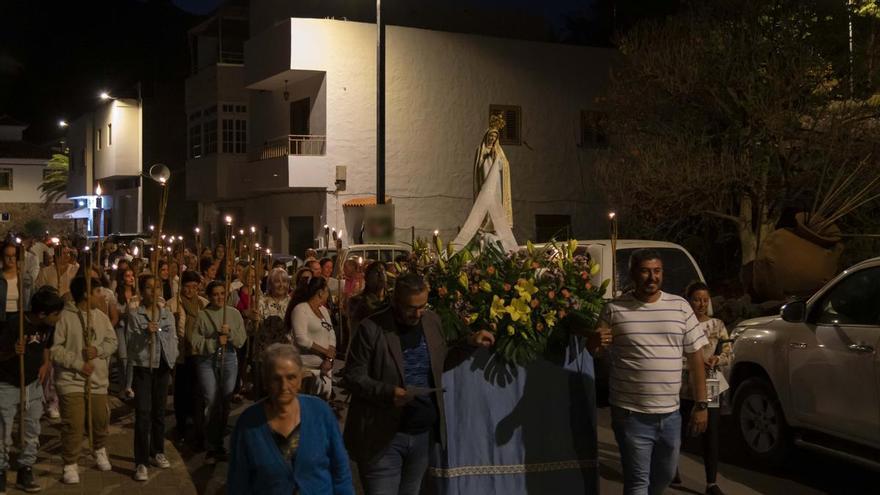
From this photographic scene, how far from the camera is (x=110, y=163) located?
5022 cm

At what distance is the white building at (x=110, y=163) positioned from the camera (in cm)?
4950

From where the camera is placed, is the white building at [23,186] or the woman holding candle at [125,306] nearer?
the woman holding candle at [125,306]

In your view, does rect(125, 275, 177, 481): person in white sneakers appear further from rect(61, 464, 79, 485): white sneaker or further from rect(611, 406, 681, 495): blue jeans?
rect(611, 406, 681, 495): blue jeans

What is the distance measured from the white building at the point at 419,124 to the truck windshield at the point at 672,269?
59.6ft

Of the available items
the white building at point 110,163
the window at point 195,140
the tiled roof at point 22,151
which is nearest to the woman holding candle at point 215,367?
the window at point 195,140

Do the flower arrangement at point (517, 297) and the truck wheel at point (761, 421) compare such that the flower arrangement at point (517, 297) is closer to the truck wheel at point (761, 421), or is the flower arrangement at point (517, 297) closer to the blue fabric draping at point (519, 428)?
the blue fabric draping at point (519, 428)

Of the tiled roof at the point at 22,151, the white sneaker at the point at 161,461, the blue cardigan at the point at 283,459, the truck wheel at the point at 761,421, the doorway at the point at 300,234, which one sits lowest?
the white sneaker at the point at 161,461

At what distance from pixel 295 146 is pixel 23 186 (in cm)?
4724

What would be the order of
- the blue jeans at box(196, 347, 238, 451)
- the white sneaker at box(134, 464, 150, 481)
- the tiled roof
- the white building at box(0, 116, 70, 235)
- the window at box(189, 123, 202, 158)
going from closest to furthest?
the white sneaker at box(134, 464, 150, 481) < the blue jeans at box(196, 347, 238, 451) < the window at box(189, 123, 202, 158) < the white building at box(0, 116, 70, 235) < the tiled roof

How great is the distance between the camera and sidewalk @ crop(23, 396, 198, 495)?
356 inches

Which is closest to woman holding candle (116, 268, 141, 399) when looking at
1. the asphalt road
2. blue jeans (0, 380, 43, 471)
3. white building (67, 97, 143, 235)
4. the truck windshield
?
blue jeans (0, 380, 43, 471)

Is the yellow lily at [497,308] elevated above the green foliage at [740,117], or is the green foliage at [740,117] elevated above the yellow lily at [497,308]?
the green foliage at [740,117]

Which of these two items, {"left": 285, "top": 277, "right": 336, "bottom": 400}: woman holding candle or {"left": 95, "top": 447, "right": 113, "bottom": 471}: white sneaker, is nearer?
{"left": 285, "top": 277, "right": 336, "bottom": 400}: woman holding candle

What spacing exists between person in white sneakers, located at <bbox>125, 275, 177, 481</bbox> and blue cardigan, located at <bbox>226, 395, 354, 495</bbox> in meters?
4.98
